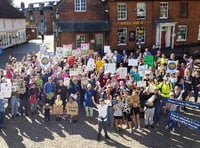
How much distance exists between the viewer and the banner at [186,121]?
10.8 metres

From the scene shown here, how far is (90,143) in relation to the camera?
11.5 metres

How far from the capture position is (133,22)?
30.6 metres

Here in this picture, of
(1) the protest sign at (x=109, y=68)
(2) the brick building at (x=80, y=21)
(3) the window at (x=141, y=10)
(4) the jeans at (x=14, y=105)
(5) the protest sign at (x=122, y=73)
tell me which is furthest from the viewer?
(3) the window at (x=141, y=10)

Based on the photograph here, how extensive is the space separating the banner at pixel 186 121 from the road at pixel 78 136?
828 millimetres

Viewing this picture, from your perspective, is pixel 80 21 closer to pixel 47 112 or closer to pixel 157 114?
pixel 47 112

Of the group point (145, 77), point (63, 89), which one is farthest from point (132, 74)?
point (63, 89)

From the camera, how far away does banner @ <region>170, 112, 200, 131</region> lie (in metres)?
10.8

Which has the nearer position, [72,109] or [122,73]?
[72,109]

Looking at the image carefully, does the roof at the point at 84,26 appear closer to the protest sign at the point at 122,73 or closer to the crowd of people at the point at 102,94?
the crowd of people at the point at 102,94

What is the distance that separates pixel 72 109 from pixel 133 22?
750 inches

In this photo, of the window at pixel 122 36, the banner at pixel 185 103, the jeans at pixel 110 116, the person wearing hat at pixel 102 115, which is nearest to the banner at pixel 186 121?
the banner at pixel 185 103

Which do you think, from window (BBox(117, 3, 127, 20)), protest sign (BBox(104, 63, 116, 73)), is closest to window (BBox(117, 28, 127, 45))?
window (BBox(117, 3, 127, 20))

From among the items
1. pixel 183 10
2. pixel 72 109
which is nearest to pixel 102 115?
pixel 72 109

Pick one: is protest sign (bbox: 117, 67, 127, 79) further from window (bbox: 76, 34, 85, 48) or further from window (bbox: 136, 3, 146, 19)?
window (bbox: 136, 3, 146, 19)
